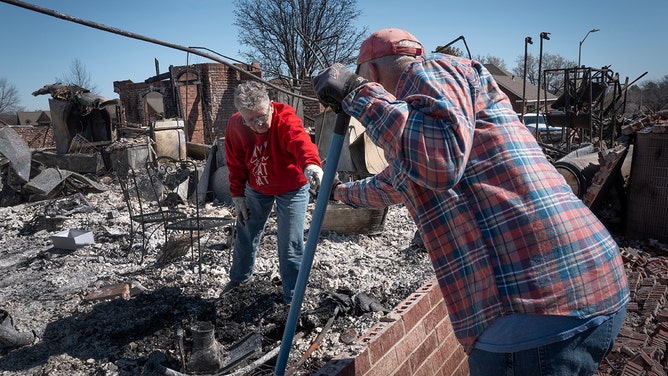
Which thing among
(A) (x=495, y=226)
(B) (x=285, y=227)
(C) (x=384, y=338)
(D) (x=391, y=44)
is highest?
(D) (x=391, y=44)

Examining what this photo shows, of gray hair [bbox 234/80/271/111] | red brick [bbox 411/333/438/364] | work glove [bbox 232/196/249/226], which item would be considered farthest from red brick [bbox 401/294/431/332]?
gray hair [bbox 234/80/271/111]

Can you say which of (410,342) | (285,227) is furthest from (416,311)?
(285,227)

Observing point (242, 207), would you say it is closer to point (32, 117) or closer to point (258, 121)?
point (258, 121)

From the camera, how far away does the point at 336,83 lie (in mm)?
1536

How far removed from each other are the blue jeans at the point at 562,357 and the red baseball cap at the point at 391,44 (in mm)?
933

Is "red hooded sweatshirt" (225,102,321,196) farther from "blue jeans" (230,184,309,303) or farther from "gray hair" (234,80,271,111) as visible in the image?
"gray hair" (234,80,271,111)

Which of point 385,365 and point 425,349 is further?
point 425,349

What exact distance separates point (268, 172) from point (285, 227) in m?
0.45

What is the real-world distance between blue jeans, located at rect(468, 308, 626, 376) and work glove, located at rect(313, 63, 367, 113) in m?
0.87

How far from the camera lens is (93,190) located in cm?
991

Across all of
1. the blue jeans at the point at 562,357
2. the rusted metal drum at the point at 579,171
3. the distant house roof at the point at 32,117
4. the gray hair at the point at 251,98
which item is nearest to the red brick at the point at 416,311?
the blue jeans at the point at 562,357

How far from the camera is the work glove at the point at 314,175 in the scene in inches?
139

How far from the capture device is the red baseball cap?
1.56m

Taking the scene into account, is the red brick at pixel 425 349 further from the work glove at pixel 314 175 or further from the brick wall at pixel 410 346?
the work glove at pixel 314 175
